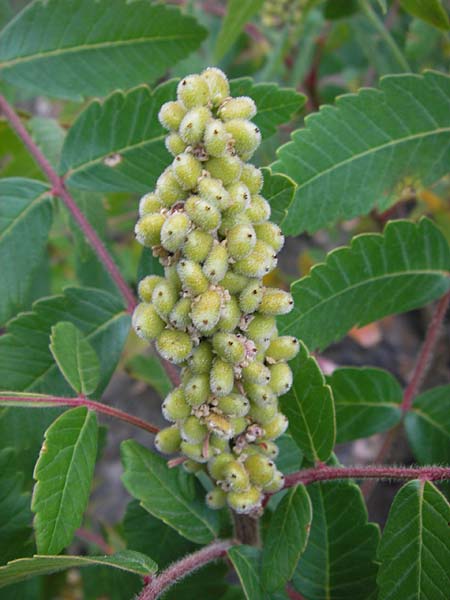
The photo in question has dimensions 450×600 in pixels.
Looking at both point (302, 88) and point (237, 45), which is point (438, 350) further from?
point (237, 45)

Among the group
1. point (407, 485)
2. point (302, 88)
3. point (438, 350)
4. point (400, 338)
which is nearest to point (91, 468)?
point (407, 485)

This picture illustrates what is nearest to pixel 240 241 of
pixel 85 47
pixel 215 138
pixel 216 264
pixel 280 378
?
pixel 216 264

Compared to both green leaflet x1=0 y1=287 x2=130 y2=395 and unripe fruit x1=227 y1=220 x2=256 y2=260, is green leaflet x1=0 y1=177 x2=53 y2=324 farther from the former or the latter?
unripe fruit x1=227 y1=220 x2=256 y2=260

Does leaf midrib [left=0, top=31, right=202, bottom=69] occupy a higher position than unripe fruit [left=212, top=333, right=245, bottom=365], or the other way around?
leaf midrib [left=0, top=31, right=202, bottom=69]

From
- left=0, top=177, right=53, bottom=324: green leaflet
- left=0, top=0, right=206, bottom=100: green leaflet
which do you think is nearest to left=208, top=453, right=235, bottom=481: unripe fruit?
left=0, top=177, right=53, bottom=324: green leaflet

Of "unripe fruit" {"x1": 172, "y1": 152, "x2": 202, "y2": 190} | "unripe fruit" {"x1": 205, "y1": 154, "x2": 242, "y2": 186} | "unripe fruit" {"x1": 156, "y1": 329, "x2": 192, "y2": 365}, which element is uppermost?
"unripe fruit" {"x1": 172, "y1": 152, "x2": 202, "y2": 190}

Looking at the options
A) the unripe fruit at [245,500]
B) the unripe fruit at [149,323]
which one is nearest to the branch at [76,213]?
the unripe fruit at [149,323]
